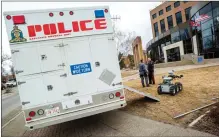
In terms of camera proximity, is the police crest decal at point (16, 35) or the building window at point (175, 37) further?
the building window at point (175, 37)

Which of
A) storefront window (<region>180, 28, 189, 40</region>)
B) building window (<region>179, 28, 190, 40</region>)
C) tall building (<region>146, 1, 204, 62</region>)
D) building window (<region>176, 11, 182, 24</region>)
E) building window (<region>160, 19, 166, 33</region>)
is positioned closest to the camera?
building window (<region>179, 28, 190, 40</region>)

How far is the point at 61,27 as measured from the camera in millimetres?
5430

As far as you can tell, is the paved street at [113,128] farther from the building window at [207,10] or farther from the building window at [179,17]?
the building window at [179,17]

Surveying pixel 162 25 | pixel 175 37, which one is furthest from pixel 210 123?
pixel 162 25

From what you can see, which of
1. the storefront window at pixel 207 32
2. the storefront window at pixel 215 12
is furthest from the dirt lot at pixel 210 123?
the storefront window at pixel 207 32

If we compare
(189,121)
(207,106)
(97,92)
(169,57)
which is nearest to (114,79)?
(97,92)

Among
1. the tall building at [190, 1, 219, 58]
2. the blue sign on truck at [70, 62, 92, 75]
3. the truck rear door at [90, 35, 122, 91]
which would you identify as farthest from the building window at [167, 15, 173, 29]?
the blue sign on truck at [70, 62, 92, 75]

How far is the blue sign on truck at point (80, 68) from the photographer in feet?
18.0

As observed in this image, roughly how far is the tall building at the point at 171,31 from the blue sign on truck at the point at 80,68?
93.4 feet

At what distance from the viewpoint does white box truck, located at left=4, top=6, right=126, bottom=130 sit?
5125 millimetres

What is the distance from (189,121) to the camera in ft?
17.8

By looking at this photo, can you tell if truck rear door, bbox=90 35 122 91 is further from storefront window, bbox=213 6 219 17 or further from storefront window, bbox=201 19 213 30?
storefront window, bbox=201 19 213 30

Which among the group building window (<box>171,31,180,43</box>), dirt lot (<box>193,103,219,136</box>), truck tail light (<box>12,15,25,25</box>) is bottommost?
dirt lot (<box>193,103,219,136</box>)

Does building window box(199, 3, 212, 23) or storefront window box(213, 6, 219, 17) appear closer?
storefront window box(213, 6, 219, 17)
